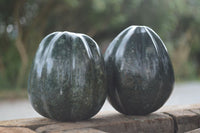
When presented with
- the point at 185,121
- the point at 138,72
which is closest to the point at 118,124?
the point at 138,72

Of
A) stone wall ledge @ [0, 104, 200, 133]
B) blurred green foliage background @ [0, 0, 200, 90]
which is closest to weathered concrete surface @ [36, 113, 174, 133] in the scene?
stone wall ledge @ [0, 104, 200, 133]

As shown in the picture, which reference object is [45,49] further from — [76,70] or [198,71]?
[198,71]

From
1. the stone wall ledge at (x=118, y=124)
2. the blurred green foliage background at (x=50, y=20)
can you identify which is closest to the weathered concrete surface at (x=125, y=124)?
the stone wall ledge at (x=118, y=124)

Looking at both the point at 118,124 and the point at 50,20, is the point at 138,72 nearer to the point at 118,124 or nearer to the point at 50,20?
the point at 118,124

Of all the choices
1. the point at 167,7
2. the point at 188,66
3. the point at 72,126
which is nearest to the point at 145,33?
the point at 72,126

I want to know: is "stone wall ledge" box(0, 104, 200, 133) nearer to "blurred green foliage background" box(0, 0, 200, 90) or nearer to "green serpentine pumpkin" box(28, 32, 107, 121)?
"green serpentine pumpkin" box(28, 32, 107, 121)

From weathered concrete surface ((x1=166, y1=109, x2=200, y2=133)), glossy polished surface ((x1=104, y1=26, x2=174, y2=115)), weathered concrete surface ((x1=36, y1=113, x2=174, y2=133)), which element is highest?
glossy polished surface ((x1=104, y1=26, x2=174, y2=115))
